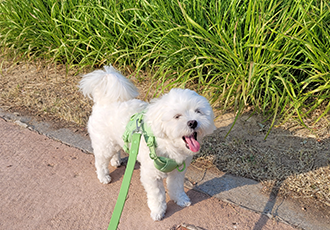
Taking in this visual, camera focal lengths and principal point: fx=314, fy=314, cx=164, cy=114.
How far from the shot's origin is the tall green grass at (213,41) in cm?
359

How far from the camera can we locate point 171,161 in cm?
243

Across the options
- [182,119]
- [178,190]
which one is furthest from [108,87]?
[178,190]

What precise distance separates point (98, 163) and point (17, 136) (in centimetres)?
145

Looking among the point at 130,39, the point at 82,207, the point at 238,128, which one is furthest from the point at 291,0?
the point at 82,207

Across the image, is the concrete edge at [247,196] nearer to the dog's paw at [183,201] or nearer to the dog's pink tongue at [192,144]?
the dog's paw at [183,201]

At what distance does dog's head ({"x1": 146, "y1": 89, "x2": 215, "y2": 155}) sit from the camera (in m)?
2.17

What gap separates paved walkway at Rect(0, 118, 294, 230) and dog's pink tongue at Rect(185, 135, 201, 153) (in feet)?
2.63

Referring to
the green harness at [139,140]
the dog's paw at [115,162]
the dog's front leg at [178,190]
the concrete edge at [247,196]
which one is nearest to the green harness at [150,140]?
the green harness at [139,140]

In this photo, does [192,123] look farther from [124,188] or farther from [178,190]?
[178,190]

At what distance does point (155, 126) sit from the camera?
2246 mm

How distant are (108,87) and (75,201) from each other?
3.64 ft

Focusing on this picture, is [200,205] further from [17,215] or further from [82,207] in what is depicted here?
[17,215]

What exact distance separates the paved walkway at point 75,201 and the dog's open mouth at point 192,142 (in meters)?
0.80

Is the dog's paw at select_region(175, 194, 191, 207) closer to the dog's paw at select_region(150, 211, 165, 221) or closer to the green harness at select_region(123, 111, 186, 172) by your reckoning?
the dog's paw at select_region(150, 211, 165, 221)
